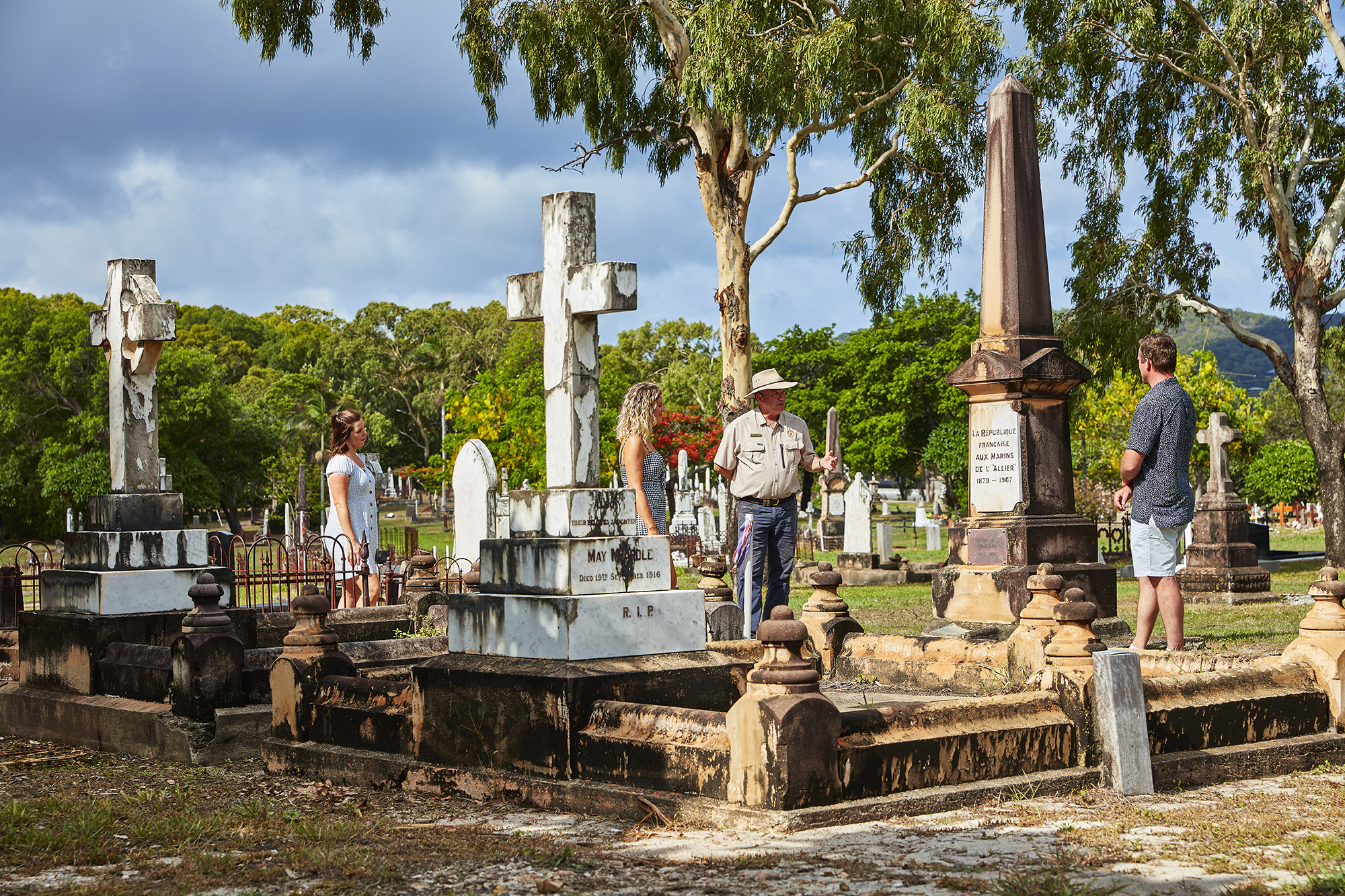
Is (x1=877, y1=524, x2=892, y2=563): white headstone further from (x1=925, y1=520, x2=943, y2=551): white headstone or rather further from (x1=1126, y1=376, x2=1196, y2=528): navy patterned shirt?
(x1=1126, y1=376, x2=1196, y2=528): navy patterned shirt

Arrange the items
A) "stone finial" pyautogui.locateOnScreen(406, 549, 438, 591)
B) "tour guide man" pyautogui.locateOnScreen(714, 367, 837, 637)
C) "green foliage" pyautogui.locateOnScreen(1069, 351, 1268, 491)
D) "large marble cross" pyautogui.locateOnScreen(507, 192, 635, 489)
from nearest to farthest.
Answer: "large marble cross" pyautogui.locateOnScreen(507, 192, 635, 489)
"tour guide man" pyautogui.locateOnScreen(714, 367, 837, 637)
"stone finial" pyautogui.locateOnScreen(406, 549, 438, 591)
"green foliage" pyautogui.locateOnScreen(1069, 351, 1268, 491)

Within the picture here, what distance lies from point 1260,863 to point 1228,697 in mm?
2251

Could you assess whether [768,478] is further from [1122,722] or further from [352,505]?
[352,505]

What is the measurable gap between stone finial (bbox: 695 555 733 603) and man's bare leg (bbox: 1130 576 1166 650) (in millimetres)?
3350

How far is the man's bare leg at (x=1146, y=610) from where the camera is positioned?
321 inches

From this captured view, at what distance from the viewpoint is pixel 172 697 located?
784 cm

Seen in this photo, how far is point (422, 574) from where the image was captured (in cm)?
1353

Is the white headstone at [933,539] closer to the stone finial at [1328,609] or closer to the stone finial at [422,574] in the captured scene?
the stone finial at [422,574]

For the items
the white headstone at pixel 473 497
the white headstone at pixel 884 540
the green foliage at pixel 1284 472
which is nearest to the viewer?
the white headstone at pixel 473 497

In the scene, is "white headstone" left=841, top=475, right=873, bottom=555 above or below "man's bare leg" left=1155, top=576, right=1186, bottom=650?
above

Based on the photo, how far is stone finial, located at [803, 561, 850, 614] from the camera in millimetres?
9172

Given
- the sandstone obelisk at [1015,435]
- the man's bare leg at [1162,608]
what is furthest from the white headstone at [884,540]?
the man's bare leg at [1162,608]

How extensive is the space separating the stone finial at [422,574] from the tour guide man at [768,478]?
4.77 metres

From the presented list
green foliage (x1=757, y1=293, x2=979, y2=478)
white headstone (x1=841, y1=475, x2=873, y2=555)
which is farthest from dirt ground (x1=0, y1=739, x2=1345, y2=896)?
green foliage (x1=757, y1=293, x2=979, y2=478)
